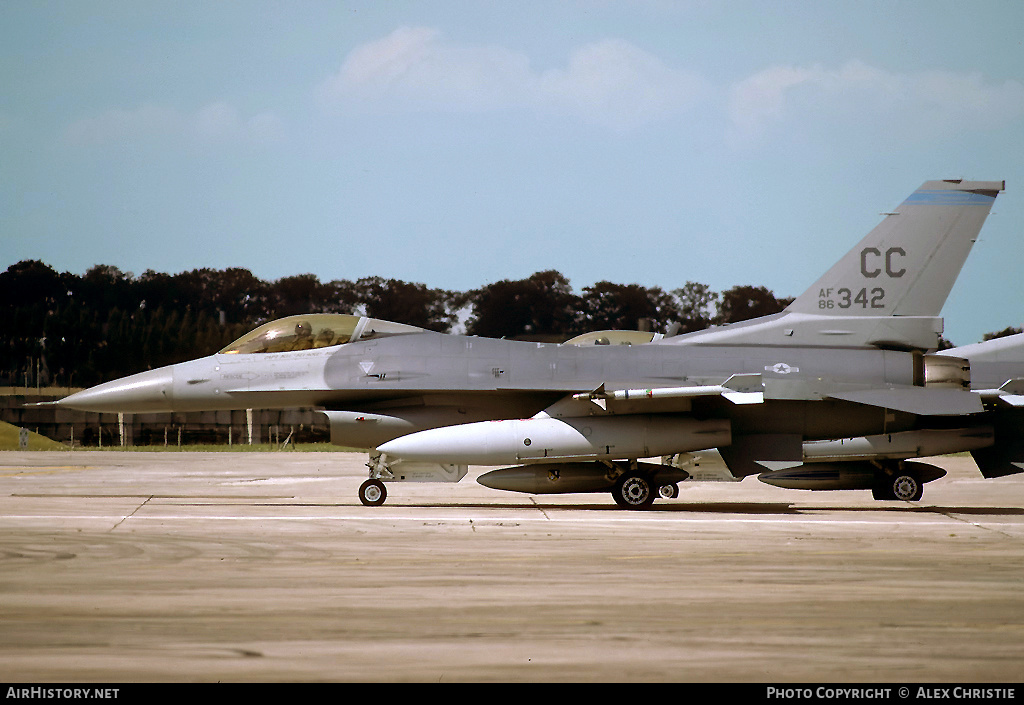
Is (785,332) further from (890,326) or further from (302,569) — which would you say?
(302,569)

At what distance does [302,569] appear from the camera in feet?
26.6

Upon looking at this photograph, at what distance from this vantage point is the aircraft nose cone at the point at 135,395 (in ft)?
46.8

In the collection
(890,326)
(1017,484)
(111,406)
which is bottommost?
(1017,484)

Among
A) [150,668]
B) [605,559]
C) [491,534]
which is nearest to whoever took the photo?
[150,668]

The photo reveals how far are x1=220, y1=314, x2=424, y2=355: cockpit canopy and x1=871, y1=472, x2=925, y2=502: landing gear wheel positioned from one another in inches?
302

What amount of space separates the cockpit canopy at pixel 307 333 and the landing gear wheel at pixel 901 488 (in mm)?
7672

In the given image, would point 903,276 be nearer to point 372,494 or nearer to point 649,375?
point 649,375

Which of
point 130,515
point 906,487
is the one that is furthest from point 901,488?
point 130,515

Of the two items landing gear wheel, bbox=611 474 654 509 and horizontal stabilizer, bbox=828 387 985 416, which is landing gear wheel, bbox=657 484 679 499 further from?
horizontal stabilizer, bbox=828 387 985 416

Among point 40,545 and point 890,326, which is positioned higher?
point 890,326

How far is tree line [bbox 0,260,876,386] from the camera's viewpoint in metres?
44.9

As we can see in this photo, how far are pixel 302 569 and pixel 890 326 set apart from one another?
9701 millimetres
